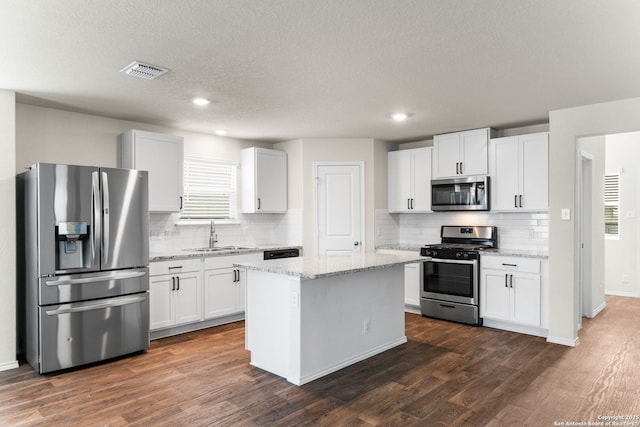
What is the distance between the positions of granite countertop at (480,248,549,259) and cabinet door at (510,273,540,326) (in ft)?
0.71

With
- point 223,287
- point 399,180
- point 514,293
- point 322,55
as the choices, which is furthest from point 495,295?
point 322,55

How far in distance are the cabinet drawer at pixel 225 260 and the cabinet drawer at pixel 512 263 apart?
2.81 meters

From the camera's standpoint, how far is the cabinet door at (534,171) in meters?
A: 4.71

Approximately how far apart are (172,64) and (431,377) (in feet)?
10.4

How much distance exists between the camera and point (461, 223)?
5781mm

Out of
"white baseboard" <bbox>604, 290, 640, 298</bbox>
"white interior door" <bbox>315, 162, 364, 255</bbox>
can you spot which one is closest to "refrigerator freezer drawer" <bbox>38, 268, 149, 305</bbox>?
"white interior door" <bbox>315, 162, 364, 255</bbox>

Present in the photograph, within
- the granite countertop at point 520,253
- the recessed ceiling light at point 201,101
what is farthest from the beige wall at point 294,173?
the granite countertop at point 520,253

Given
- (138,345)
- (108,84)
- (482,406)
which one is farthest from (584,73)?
(138,345)

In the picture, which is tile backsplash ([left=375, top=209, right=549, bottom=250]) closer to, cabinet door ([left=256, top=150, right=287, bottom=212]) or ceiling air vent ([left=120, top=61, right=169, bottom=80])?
cabinet door ([left=256, top=150, right=287, bottom=212])

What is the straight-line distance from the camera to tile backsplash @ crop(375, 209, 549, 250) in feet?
16.8

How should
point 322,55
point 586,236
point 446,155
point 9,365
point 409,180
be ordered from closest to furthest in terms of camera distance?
point 322,55, point 9,365, point 586,236, point 446,155, point 409,180

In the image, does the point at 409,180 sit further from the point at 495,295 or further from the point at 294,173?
the point at 495,295

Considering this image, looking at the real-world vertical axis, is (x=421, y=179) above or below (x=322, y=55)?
below

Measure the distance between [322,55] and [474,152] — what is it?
3.10 meters
